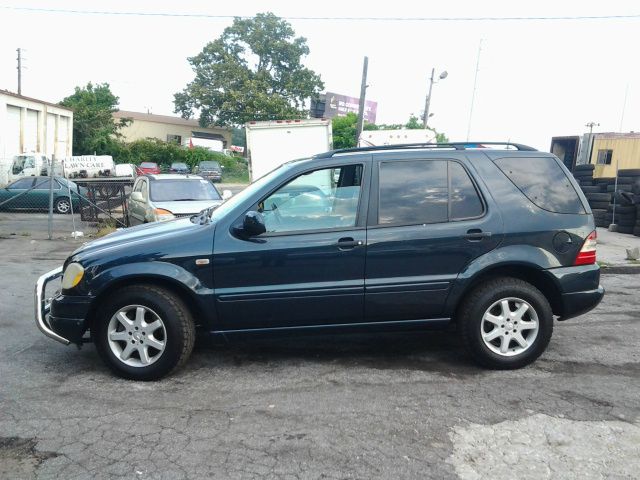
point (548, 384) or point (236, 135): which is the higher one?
point (236, 135)

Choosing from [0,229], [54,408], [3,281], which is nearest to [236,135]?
[0,229]

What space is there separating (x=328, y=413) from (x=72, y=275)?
224cm

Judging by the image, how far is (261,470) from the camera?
312cm

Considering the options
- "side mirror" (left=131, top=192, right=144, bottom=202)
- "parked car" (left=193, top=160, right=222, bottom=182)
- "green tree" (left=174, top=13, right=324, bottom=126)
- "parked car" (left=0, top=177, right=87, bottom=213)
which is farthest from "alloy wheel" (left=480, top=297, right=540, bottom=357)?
"green tree" (left=174, top=13, right=324, bottom=126)

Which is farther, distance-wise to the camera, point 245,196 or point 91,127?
point 91,127

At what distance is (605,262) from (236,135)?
6995 centimetres

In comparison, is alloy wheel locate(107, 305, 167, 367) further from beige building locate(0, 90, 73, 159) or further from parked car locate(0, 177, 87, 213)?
beige building locate(0, 90, 73, 159)

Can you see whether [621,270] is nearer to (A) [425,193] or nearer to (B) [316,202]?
(A) [425,193]

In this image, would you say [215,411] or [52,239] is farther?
[52,239]

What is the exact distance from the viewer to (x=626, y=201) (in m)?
13.6

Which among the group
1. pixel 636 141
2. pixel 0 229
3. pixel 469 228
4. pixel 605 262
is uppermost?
pixel 636 141

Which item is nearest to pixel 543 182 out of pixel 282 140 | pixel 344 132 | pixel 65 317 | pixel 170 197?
pixel 65 317

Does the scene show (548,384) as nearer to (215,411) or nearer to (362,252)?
(362,252)

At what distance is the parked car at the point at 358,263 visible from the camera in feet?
14.3
